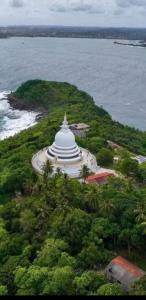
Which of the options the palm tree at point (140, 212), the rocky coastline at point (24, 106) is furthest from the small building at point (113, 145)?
the rocky coastline at point (24, 106)

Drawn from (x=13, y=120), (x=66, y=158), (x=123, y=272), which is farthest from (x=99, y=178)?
(x=13, y=120)

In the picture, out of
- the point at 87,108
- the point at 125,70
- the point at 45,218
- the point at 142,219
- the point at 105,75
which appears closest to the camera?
the point at 142,219

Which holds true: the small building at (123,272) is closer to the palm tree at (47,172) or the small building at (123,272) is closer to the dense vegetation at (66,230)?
the dense vegetation at (66,230)

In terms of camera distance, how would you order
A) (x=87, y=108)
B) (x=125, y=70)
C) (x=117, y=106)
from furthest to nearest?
(x=125, y=70), (x=117, y=106), (x=87, y=108)

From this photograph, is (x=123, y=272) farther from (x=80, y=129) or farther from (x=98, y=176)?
(x=80, y=129)

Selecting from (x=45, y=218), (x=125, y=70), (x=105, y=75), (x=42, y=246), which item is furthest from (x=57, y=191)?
(x=125, y=70)

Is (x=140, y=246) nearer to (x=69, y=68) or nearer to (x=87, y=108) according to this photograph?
(x=87, y=108)

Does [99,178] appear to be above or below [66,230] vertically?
above
